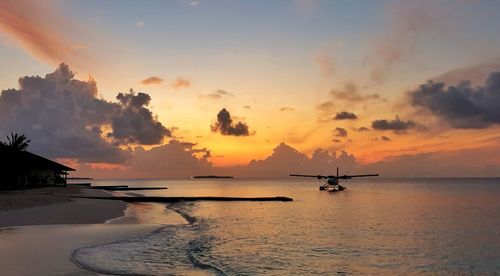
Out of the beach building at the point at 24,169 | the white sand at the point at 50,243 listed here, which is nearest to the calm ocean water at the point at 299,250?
the white sand at the point at 50,243

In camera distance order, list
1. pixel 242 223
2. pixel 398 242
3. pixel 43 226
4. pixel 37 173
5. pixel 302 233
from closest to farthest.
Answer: pixel 43 226, pixel 398 242, pixel 302 233, pixel 242 223, pixel 37 173

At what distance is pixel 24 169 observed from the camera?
Answer: 222 feet

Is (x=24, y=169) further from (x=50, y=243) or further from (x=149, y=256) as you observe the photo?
(x=149, y=256)

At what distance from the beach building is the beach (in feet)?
61.9

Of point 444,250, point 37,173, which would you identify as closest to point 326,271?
point 444,250

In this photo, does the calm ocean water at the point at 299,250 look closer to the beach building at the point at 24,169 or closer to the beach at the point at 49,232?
the beach at the point at 49,232

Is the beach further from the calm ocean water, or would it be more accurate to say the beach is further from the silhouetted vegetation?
the silhouetted vegetation

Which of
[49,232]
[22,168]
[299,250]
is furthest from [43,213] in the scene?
[22,168]

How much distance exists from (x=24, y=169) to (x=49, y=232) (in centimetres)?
4649

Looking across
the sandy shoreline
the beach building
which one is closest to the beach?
the sandy shoreline

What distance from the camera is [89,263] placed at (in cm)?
1867

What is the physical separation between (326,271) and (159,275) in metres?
8.43

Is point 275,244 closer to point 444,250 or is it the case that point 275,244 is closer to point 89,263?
point 444,250

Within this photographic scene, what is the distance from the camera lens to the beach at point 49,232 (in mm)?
17391
